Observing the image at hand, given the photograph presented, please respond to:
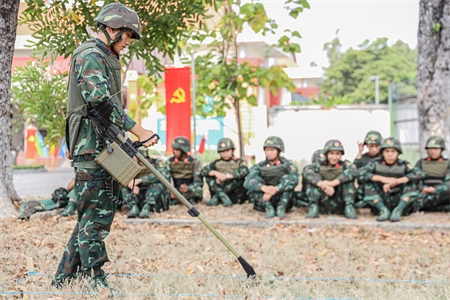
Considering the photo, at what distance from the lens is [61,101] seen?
8477 millimetres

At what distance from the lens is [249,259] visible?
16.5 ft

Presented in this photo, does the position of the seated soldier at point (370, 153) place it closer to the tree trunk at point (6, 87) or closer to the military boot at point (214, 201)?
the military boot at point (214, 201)

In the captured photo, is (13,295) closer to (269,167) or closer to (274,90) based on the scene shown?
(269,167)

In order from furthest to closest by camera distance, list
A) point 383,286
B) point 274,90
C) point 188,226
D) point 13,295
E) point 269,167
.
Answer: point 274,90 → point 269,167 → point 188,226 → point 383,286 → point 13,295

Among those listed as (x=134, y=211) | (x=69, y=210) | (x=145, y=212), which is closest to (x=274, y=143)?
(x=145, y=212)

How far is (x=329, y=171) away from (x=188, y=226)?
8.93ft

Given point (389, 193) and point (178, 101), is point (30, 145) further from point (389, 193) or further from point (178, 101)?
point (389, 193)

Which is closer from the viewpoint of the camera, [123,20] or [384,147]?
[123,20]

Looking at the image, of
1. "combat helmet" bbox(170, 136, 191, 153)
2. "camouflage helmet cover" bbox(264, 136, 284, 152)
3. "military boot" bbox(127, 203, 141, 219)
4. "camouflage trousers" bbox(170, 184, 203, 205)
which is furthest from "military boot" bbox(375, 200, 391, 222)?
"military boot" bbox(127, 203, 141, 219)

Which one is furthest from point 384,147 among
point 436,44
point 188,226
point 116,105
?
point 116,105

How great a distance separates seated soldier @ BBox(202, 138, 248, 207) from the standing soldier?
5456 millimetres

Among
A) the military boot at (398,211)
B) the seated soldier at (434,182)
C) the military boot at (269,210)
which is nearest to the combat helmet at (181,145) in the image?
the military boot at (269,210)

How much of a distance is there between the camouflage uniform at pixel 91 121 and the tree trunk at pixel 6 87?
4.10 m

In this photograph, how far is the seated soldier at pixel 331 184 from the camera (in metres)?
7.62
